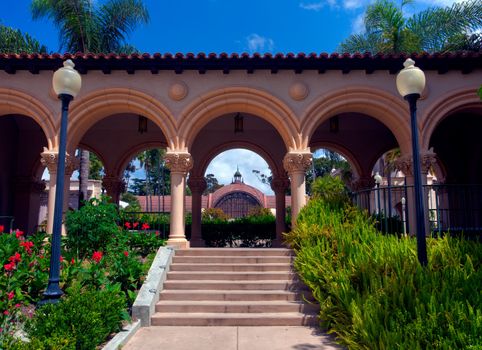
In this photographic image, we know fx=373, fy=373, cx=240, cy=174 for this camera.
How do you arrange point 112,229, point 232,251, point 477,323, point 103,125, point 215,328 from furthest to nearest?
point 103,125, point 232,251, point 112,229, point 215,328, point 477,323

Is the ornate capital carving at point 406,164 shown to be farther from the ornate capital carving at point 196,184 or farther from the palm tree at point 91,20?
the palm tree at point 91,20

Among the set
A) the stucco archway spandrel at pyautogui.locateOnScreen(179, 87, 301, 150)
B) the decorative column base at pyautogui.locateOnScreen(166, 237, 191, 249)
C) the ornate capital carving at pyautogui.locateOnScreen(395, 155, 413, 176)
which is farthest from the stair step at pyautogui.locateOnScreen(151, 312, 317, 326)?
the ornate capital carving at pyautogui.locateOnScreen(395, 155, 413, 176)

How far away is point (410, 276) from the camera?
5336 mm

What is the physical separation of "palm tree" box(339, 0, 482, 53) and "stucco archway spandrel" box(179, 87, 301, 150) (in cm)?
1002

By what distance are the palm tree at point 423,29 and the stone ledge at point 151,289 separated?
48.6 feet

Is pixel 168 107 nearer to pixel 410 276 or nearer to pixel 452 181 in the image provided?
pixel 410 276

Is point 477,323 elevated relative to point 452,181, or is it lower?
lower

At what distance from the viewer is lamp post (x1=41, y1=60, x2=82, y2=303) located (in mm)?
5602

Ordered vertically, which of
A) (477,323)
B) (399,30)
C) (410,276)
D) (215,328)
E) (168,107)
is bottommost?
(215,328)

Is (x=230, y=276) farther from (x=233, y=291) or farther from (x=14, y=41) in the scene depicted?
(x=14, y=41)

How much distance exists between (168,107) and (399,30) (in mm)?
12952

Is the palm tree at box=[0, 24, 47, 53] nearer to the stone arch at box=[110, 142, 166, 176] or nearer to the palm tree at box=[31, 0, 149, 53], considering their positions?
the palm tree at box=[31, 0, 149, 53]

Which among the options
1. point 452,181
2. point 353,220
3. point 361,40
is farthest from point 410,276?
point 361,40

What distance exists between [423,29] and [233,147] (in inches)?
420
